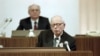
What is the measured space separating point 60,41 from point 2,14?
3.48m

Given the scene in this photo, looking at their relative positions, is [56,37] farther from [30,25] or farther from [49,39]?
[30,25]

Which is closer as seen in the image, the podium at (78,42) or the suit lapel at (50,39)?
the suit lapel at (50,39)

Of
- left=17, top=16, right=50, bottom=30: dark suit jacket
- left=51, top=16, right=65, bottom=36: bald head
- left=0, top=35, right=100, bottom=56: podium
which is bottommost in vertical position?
left=0, top=35, right=100, bottom=56: podium

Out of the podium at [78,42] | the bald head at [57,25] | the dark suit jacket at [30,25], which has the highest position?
the bald head at [57,25]

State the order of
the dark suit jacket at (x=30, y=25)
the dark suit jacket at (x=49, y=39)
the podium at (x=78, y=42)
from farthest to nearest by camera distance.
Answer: the dark suit jacket at (x=30, y=25) → the podium at (x=78, y=42) → the dark suit jacket at (x=49, y=39)

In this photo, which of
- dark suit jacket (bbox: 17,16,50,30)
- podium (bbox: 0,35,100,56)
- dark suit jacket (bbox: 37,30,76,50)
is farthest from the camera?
dark suit jacket (bbox: 17,16,50,30)

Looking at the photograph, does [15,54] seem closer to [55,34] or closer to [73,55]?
[73,55]

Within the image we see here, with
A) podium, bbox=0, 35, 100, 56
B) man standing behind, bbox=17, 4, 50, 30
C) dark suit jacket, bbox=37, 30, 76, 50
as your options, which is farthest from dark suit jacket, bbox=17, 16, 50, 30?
dark suit jacket, bbox=37, 30, 76, 50

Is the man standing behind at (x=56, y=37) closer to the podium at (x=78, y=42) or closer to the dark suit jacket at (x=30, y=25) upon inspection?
the podium at (x=78, y=42)

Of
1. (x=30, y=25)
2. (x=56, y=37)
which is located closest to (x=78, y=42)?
(x=56, y=37)

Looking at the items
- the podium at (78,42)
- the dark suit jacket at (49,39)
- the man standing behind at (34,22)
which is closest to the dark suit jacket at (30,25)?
the man standing behind at (34,22)

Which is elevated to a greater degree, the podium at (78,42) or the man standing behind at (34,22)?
the man standing behind at (34,22)

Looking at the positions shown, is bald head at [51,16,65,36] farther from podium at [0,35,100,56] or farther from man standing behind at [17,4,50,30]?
man standing behind at [17,4,50,30]

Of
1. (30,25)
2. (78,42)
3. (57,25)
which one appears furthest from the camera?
(30,25)
